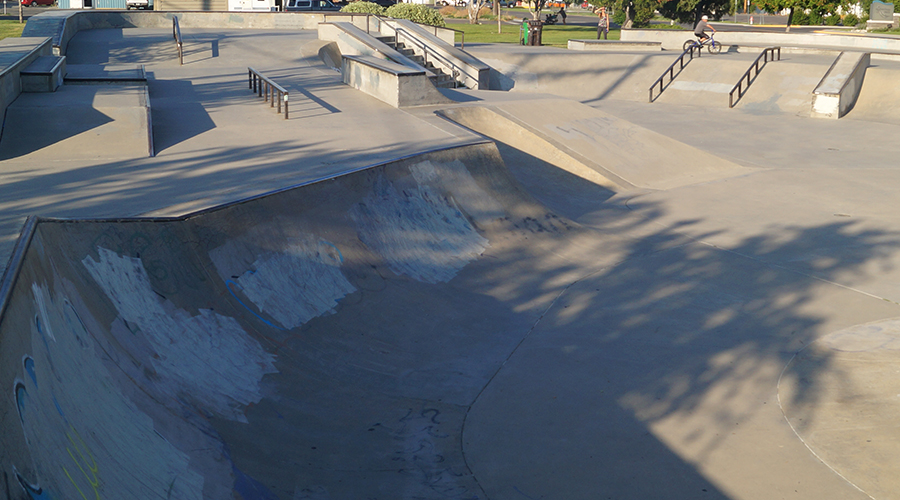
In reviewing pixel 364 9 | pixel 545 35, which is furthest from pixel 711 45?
pixel 545 35

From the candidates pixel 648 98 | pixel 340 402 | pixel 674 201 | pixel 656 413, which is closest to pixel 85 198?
pixel 340 402

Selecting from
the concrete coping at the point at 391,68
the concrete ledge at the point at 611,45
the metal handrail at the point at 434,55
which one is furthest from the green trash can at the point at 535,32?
the concrete coping at the point at 391,68

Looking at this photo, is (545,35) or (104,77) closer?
(104,77)

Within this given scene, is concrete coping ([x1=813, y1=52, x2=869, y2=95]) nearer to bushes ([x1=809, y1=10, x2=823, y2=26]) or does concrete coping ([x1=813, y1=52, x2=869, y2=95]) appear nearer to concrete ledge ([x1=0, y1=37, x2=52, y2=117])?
concrete ledge ([x1=0, y1=37, x2=52, y2=117])

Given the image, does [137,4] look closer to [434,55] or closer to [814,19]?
[434,55]

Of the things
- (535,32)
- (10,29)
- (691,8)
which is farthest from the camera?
(691,8)

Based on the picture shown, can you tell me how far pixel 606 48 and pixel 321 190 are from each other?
23162 mm

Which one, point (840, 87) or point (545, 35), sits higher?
point (545, 35)

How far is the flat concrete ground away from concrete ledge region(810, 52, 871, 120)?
7.80 meters

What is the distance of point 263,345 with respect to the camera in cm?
615

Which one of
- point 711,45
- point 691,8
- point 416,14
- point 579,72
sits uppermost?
point 691,8

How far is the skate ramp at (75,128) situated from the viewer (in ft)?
28.6

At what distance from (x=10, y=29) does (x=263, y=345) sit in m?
22.5

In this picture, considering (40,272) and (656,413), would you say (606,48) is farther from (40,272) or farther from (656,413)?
(40,272)
